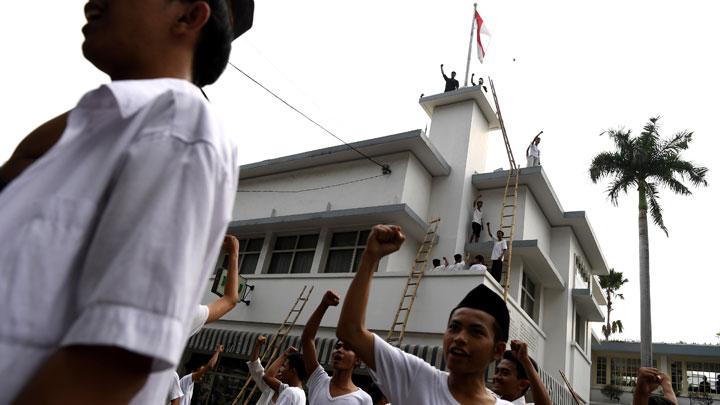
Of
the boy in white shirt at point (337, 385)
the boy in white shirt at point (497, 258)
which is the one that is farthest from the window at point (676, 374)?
the boy in white shirt at point (337, 385)

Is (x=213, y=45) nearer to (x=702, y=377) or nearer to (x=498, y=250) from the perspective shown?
(x=498, y=250)

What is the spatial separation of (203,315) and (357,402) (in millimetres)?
3050

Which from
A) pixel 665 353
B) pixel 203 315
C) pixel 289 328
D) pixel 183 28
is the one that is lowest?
pixel 203 315

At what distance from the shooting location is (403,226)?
16031mm

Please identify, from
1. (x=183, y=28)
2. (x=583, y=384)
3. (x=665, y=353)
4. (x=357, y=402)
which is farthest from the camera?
(x=665, y=353)

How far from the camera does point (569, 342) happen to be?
698 inches

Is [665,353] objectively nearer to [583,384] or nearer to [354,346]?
[583,384]

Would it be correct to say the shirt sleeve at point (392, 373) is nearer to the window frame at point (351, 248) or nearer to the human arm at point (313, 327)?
the human arm at point (313, 327)

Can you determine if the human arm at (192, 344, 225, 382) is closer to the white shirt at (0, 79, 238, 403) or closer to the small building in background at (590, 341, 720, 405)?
the white shirt at (0, 79, 238, 403)

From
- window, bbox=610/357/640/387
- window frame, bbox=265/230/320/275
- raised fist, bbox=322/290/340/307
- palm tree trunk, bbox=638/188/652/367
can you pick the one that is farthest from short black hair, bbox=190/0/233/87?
window, bbox=610/357/640/387

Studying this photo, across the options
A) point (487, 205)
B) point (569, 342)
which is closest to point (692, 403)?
point (569, 342)

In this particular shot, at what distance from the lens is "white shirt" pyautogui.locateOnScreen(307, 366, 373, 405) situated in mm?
5145

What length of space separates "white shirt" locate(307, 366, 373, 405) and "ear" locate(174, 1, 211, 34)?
4.64 metres

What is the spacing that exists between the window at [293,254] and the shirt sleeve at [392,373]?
14.6 metres
